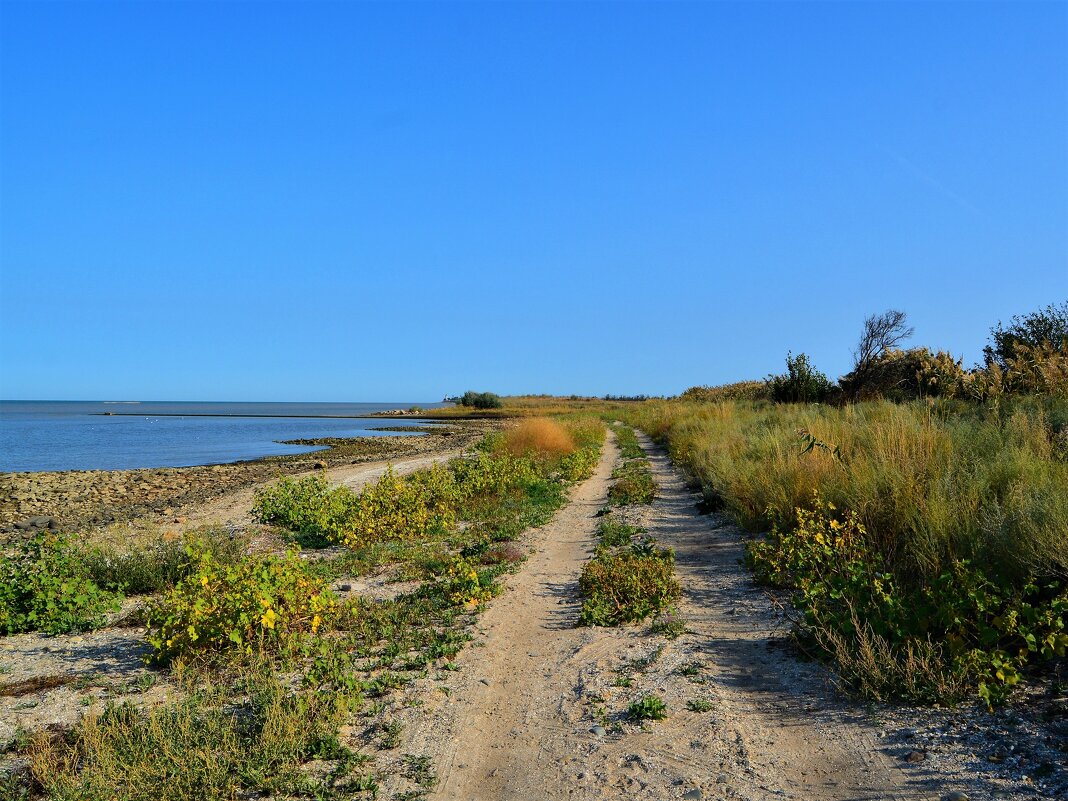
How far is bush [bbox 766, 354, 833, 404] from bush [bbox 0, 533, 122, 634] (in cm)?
2449

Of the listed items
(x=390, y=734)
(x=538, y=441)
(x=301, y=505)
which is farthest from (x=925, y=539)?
(x=538, y=441)

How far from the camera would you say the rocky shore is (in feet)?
54.6

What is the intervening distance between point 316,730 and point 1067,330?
68.7 feet

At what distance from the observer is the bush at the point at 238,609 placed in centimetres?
574

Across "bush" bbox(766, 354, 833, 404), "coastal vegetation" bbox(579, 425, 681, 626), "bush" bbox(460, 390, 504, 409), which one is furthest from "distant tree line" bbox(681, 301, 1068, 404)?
"bush" bbox(460, 390, 504, 409)

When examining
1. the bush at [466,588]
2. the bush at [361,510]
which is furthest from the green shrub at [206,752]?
the bush at [361,510]

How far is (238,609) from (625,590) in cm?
374

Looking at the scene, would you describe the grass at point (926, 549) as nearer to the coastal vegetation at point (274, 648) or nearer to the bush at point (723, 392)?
the coastal vegetation at point (274, 648)

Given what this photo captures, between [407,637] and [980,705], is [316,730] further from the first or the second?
[980,705]

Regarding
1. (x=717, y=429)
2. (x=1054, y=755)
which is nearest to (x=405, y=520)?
(x=1054, y=755)

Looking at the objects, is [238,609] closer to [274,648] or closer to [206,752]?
[274,648]

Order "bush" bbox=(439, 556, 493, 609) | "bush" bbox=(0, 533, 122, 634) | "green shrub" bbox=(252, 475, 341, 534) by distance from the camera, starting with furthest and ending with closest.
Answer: "green shrub" bbox=(252, 475, 341, 534) → "bush" bbox=(439, 556, 493, 609) → "bush" bbox=(0, 533, 122, 634)

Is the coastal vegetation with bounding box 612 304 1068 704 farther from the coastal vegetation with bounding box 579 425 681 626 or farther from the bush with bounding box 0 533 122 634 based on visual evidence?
the bush with bounding box 0 533 122 634

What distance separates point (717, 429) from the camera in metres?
20.2
